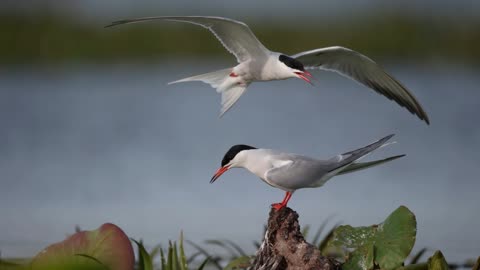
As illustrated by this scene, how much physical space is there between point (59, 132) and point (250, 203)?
653 centimetres

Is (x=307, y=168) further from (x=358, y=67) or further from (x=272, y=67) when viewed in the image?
(x=358, y=67)

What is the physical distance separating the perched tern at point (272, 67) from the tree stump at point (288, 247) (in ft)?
7.56

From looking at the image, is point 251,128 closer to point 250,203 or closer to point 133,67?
point 250,203

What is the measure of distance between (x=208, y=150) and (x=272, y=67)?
245 inches

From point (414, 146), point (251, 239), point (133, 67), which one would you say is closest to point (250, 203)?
point (251, 239)

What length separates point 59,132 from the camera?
1638cm

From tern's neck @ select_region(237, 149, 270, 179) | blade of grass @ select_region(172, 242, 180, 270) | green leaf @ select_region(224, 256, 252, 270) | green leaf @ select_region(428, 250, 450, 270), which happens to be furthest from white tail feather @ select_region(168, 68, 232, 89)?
green leaf @ select_region(428, 250, 450, 270)

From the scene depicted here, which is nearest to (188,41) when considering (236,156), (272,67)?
(272,67)

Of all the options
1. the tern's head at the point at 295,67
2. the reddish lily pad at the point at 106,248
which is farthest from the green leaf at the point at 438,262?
the tern's head at the point at 295,67

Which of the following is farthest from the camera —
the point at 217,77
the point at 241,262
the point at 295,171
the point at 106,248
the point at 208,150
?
the point at 208,150

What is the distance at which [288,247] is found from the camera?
5.48 meters

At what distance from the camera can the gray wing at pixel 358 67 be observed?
26.3 feet

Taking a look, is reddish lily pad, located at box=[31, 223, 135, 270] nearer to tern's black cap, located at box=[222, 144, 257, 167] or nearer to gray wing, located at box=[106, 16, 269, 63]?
tern's black cap, located at box=[222, 144, 257, 167]

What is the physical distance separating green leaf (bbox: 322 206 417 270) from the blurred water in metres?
2.62
